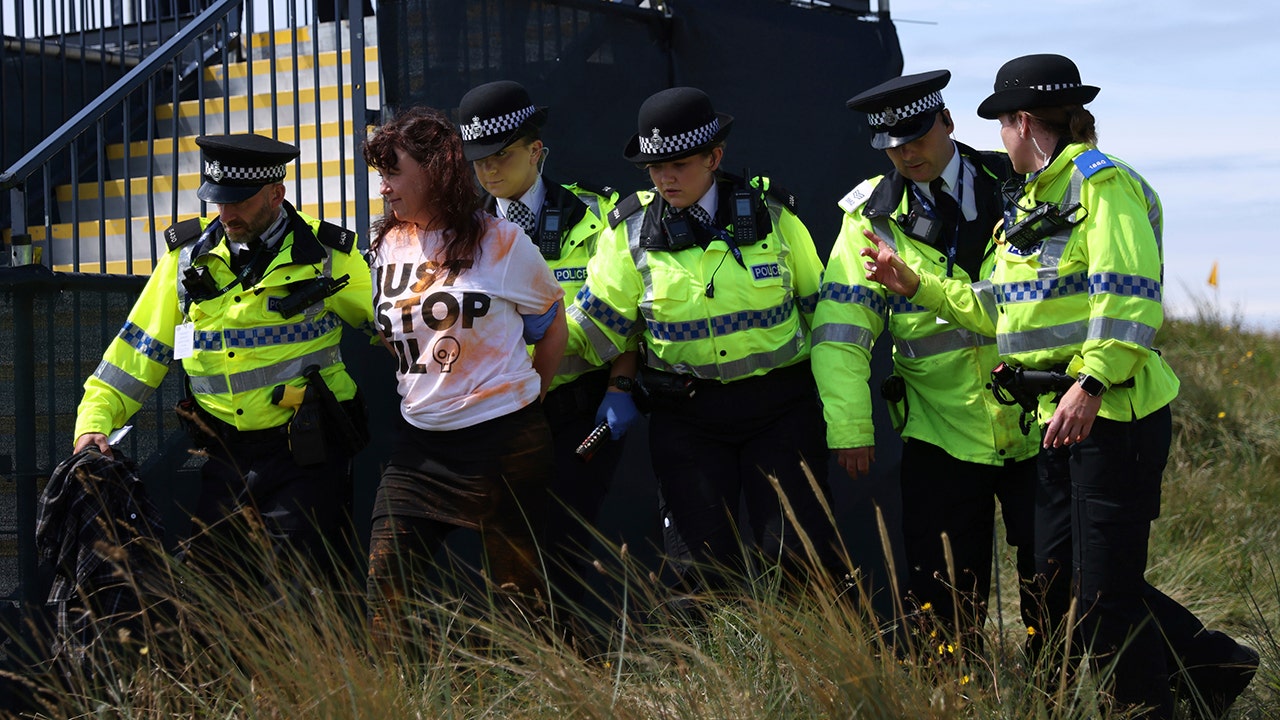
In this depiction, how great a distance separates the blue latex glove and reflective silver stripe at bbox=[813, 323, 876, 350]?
693mm

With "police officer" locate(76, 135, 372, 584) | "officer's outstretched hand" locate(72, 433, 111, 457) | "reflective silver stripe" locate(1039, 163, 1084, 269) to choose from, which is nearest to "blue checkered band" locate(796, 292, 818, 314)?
"reflective silver stripe" locate(1039, 163, 1084, 269)

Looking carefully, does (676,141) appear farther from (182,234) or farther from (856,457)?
(182,234)

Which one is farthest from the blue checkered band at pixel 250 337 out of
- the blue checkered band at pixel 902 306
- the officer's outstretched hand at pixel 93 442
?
the blue checkered band at pixel 902 306

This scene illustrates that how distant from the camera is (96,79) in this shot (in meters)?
9.28

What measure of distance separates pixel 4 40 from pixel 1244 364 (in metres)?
9.06

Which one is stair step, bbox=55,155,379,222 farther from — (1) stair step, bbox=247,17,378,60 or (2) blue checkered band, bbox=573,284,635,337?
(2) blue checkered band, bbox=573,284,635,337

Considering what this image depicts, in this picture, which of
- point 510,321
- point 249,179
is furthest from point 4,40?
point 510,321

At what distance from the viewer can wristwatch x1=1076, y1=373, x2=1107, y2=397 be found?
3650 mm

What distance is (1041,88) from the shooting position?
12.7ft

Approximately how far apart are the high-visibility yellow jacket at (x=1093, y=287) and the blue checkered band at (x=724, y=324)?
2.44ft

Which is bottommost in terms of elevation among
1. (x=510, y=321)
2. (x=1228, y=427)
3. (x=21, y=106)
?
(x=1228, y=427)

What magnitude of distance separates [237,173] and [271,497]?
104 cm

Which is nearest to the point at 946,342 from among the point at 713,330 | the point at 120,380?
the point at 713,330

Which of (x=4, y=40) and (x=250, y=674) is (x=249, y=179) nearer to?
(x=250, y=674)
